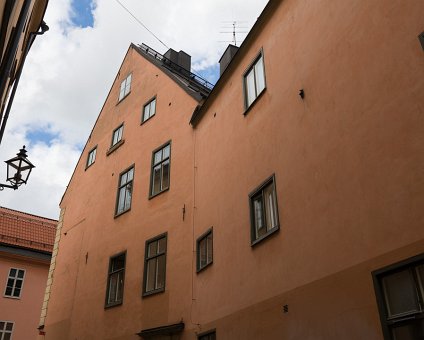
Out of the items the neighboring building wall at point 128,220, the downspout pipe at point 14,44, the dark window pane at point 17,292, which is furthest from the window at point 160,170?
the dark window pane at point 17,292

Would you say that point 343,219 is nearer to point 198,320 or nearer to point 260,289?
point 260,289

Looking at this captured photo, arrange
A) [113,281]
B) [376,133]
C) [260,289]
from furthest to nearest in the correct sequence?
[113,281], [260,289], [376,133]

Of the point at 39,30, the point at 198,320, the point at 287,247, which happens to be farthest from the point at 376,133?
the point at 39,30

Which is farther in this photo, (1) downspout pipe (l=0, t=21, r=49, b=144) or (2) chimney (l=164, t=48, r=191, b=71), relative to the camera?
(2) chimney (l=164, t=48, r=191, b=71)

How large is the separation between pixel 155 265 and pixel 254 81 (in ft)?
21.9

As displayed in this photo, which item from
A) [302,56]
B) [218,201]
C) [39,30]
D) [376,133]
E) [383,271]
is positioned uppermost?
[39,30]

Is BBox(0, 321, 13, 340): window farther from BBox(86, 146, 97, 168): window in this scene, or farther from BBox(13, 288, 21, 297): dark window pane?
BBox(86, 146, 97, 168): window

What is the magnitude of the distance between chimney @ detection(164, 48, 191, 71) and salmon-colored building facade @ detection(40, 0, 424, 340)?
19.1ft

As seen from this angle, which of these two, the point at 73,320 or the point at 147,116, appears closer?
the point at 73,320

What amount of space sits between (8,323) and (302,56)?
22.7 metres

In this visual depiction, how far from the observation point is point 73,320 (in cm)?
1747

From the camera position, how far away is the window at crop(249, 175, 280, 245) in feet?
31.0

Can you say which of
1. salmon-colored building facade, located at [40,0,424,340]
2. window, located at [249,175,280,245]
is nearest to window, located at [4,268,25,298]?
salmon-colored building facade, located at [40,0,424,340]

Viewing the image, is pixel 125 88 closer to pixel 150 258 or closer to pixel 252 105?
pixel 150 258
